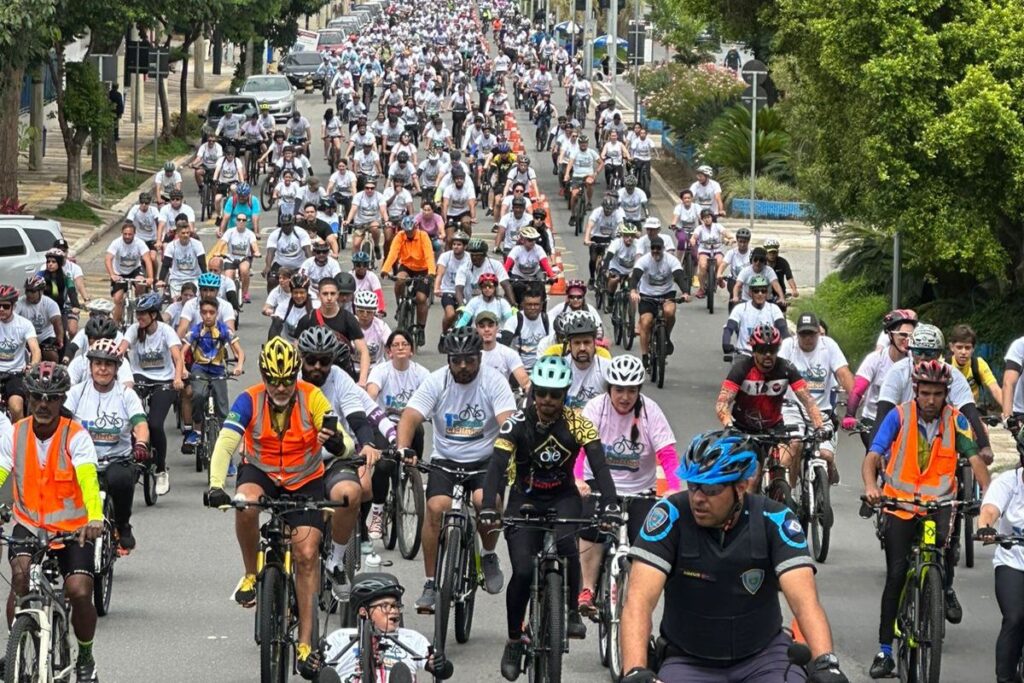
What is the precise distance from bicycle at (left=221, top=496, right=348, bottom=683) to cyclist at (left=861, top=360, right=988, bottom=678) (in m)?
3.26

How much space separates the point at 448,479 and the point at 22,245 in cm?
1828

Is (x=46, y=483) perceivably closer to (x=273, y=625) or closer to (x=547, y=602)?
(x=273, y=625)

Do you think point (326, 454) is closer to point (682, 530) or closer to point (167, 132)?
point (682, 530)

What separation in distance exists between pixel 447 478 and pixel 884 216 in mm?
11187

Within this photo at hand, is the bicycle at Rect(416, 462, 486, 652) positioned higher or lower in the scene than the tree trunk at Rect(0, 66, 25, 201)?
lower

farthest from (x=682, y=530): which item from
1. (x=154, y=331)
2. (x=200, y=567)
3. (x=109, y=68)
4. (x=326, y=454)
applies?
(x=109, y=68)

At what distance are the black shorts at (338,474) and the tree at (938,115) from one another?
11.7 metres

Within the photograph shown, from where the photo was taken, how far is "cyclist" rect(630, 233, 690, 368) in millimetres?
24547

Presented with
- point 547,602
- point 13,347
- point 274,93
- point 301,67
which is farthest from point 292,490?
point 301,67

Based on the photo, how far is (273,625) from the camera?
1088 cm

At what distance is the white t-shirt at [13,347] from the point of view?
63.6ft

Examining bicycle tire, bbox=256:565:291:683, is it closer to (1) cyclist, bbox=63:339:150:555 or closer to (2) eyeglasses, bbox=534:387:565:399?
(2) eyeglasses, bbox=534:387:565:399

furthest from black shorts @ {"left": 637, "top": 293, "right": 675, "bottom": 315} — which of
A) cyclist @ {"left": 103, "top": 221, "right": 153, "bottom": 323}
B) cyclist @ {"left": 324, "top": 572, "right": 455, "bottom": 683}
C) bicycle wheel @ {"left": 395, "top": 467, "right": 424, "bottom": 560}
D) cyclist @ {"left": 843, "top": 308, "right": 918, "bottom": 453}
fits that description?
cyclist @ {"left": 324, "top": 572, "right": 455, "bottom": 683}

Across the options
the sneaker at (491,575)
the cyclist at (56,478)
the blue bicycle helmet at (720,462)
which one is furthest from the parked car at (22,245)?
the blue bicycle helmet at (720,462)
